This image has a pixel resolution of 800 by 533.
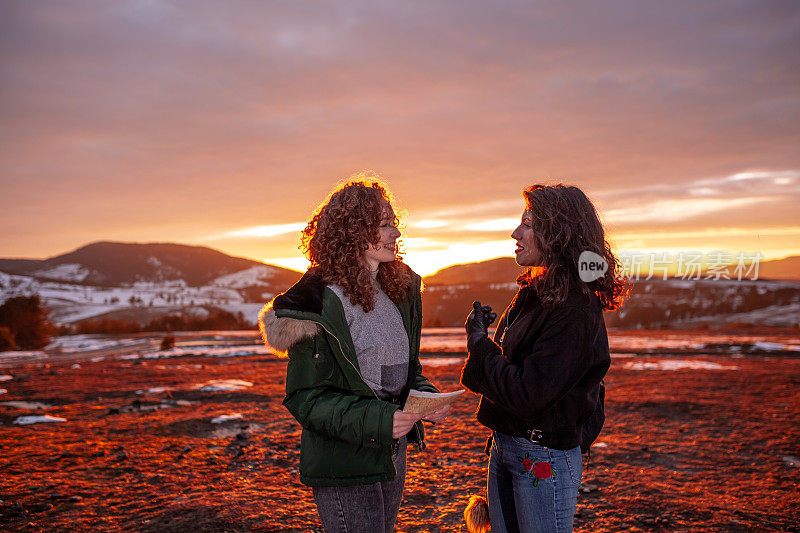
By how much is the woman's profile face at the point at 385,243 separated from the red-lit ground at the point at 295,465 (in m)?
3.41

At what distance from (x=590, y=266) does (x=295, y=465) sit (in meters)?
5.59

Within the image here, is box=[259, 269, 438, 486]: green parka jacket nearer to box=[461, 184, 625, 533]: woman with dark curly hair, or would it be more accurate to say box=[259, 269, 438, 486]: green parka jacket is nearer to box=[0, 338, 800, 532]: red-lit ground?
box=[461, 184, 625, 533]: woman with dark curly hair

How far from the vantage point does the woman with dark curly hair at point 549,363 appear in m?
2.36

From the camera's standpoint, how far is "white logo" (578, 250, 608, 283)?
252 centimetres

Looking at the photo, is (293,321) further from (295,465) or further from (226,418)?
(226,418)

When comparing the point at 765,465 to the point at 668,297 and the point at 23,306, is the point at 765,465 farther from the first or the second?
the point at 668,297

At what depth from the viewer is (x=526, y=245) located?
2654 millimetres

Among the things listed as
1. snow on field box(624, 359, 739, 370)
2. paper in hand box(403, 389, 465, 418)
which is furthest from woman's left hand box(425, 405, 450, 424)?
snow on field box(624, 359, 739, 370)

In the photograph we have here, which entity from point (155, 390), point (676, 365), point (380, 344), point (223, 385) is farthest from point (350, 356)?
point (676, 365)

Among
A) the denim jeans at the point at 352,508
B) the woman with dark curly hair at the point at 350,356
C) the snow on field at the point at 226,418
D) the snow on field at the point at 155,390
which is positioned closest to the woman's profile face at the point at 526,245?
the woman with dark curly hair at the point at 350,356

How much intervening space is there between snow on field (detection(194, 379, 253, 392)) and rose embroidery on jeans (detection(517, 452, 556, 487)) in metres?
11.3

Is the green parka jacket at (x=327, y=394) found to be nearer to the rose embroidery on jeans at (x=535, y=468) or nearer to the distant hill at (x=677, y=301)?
the rose embroidery on jeans at (x=535, y=468)

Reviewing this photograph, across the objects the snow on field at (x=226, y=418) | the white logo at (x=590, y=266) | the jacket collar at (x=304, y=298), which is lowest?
the snow on field at (x=226, y=418)

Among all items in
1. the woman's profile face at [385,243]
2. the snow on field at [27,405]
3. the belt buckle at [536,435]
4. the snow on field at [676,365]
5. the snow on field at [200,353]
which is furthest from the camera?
the snow on field at [200,353]
